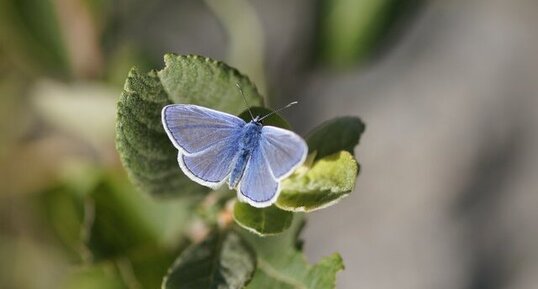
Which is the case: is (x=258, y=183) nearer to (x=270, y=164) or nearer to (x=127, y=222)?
(x=270, y=164)

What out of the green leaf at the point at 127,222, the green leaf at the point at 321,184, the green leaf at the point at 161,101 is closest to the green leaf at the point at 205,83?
the green leaf at the point at 161,101

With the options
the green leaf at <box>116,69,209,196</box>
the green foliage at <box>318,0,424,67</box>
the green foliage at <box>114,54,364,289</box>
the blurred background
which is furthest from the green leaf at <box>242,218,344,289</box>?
the green foliage at <box>318,0,424,67</box>

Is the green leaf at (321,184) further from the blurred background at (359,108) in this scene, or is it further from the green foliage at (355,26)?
the green foliage at (355,26)

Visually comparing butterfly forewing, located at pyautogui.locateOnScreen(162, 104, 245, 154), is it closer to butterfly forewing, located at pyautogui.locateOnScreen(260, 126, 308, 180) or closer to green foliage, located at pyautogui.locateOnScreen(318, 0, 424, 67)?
butterfly forewing, located at pyautogui.locateOnScreen(260, 126, 308, 180)

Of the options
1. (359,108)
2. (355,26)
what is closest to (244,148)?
(355,26)

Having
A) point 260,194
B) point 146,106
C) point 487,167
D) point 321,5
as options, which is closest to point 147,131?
point 146,106
